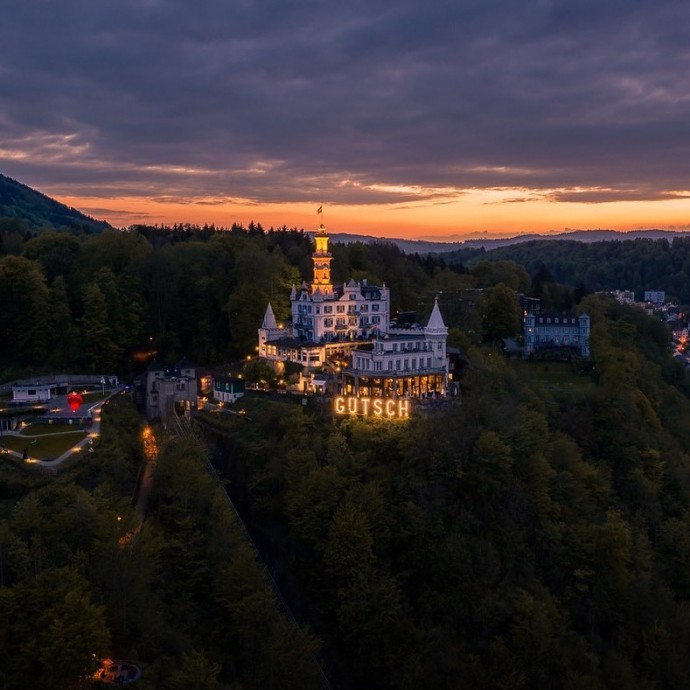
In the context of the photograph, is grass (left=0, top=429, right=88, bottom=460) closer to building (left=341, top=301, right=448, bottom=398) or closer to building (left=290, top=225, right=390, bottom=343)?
building (left=341, top=301, right=448, bottom=398)

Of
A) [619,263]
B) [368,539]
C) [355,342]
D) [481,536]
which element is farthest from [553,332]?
[619,263]

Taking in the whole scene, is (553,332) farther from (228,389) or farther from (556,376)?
(228,389)

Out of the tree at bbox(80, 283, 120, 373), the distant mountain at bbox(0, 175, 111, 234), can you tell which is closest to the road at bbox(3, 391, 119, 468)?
the tree at bbox(80, 283, 120, 373)

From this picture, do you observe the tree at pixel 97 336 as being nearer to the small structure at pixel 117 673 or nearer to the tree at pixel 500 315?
the tree at pixel 500 315

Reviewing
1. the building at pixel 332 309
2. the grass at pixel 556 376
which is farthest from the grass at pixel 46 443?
the grass at pixel 556 376

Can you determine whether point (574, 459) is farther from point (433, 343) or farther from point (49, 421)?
point (49, 421)

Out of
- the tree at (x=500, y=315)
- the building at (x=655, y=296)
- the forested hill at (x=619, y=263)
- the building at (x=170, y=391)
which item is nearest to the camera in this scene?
the building at (x=170, y=391)
